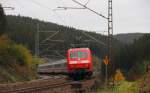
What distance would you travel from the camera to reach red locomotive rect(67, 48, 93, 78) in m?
43.8

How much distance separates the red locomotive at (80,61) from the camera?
43750 mm

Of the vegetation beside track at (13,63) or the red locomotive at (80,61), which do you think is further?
the red locomotive at (80,61)

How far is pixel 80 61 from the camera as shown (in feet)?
145

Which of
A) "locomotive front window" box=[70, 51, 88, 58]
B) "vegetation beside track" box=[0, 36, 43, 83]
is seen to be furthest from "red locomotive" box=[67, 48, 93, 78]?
"vegetation beside track" box=[0, 36, 43, 83]

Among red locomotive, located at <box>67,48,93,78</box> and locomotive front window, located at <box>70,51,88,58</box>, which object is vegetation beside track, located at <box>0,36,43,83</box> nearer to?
red locomotive, located at <box>67,48,93,78</box>

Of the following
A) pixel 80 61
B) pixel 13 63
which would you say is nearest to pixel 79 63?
pixel 80 61

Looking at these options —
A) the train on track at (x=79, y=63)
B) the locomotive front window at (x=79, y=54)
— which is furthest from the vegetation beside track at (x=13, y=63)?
→ the locomotive front window at (x=79, y=54)

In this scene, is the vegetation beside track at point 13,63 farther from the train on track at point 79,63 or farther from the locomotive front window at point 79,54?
the locomotive front window at point 79,54

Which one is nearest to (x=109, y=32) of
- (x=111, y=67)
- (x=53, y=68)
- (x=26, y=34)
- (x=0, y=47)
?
(x=111, y=67)

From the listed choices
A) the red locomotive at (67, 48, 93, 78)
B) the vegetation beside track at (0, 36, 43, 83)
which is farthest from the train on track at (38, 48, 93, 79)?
the vegetation beside track at (0, 36, 43, 83)

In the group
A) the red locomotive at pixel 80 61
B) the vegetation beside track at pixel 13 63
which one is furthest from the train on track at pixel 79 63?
the vegetation beside track at pixel 13 63

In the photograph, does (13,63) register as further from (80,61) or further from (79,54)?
(80,61)

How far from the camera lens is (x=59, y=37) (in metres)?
106

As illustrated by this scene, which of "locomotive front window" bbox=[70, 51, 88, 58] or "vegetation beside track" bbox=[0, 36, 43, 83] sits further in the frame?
"locomotive front window" bbox=[70, 51, 88, 58]
